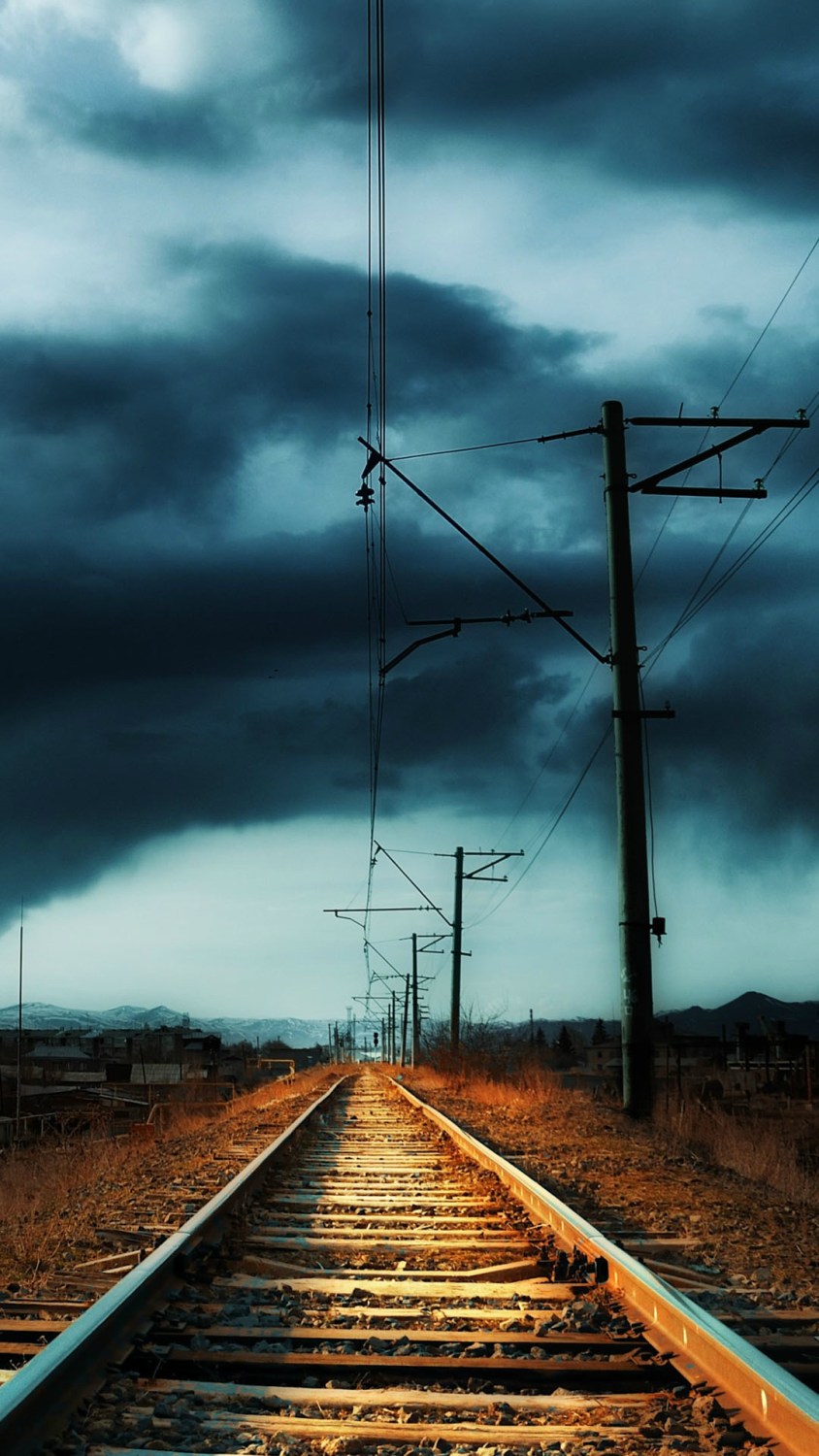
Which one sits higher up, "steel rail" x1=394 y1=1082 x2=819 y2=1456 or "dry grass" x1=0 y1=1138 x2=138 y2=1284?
"steel rail" x1=394 y1=1082 x2=819 y2=1456

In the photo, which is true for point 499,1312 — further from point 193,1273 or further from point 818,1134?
point 818,1134

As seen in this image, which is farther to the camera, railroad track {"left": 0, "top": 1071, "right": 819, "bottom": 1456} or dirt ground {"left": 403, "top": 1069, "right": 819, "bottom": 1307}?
dirt ground {"left": 403, "top": 1069, "right": 819, "bottom": 1307}

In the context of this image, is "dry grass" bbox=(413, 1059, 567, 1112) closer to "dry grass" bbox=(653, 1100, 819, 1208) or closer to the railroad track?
"dry grass" bbox=(653, 1100, 819, 1208)

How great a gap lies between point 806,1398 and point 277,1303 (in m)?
2.70

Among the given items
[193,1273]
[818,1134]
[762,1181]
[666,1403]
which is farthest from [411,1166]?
[818,1134]

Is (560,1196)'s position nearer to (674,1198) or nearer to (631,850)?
(674,1198)

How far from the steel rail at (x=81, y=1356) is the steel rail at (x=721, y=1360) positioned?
1.87 m

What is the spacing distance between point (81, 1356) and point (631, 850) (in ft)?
40.5

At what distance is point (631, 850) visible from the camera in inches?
629

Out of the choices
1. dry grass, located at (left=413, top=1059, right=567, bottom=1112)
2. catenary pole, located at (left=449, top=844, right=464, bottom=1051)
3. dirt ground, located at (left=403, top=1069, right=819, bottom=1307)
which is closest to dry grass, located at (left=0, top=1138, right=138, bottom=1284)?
dirt ground, located at (left=403, top=1069, right=819, bottom=1307)

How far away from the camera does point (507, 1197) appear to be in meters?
8.94

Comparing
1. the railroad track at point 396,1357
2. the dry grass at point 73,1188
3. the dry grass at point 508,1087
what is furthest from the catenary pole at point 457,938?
the railroad track at point 396,1357

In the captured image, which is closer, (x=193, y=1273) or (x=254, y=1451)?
(x=254, y=1451)

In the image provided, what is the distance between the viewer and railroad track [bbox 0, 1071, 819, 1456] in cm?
376
